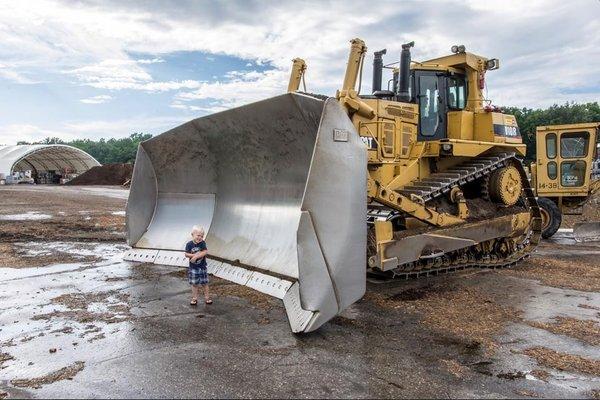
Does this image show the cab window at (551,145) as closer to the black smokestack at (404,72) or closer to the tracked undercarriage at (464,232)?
the tracked undercarriage at (464,232)

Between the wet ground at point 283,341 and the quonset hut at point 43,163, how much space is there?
139ft

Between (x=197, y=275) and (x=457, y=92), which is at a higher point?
(x=457, y=92)

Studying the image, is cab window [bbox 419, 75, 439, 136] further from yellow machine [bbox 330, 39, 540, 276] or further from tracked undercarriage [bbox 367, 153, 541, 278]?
tracked undercarriage [bbox 367, 153, 541, 278]

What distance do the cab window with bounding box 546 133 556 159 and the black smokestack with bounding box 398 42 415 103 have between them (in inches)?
263

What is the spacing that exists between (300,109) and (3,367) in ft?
11.0

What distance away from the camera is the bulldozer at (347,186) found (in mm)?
4395

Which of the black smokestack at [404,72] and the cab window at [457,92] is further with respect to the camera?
the cab window at [457,92]

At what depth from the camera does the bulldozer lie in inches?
173

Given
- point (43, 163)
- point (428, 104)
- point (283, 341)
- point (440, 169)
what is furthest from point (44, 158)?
point (283, 341)

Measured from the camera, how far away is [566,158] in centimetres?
1219

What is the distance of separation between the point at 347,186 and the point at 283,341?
1.45 m

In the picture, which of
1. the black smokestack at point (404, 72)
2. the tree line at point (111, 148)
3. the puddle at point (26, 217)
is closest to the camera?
the black smokestack at point (404, 72)

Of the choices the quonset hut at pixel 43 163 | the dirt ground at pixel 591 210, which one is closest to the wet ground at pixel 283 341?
the dirt ground at pixel 591 210

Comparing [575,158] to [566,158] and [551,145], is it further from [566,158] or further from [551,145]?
[551,145]
